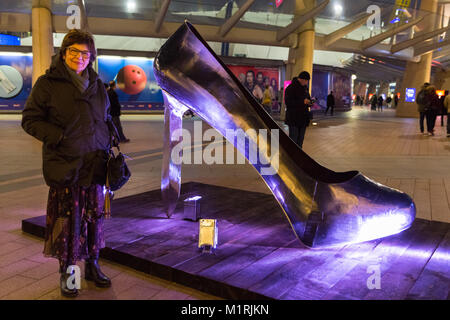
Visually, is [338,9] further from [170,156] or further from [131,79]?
[170,156]

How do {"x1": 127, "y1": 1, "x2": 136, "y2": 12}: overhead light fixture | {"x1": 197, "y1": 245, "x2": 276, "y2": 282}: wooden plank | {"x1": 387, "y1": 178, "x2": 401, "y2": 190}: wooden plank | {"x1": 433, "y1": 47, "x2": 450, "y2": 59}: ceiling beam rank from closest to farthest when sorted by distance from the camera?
{"x1": 197, "y1": 245, "x2": 276, "y2": 282}: wooden plank
{"x1": 387, "y1": 178, "x2": 401, "y2": 190}: wooden plank
{"x1": 127, "y1": 1, "x2": 136, "y2": 12}: overhead light fixture
{"x1": 433, "y1": 47, "x2": 450, "y2": 59}: ceiling beam

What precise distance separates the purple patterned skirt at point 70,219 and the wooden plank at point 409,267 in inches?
67.1

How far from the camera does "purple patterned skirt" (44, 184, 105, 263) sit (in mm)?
2354

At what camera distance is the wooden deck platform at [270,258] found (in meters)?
2.30

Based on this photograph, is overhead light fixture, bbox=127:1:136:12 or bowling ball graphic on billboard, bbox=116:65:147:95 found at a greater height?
overhead light fixture, bbox=127:1:136:12

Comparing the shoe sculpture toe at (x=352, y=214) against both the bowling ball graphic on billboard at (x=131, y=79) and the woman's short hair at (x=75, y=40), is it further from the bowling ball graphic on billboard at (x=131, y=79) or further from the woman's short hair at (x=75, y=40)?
the bowling ball graphic on billboard at (x=131, y=79)

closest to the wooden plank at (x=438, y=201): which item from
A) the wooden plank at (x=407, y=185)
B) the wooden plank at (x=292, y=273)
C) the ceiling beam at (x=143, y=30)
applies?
the wooden plank at (x=407, y=185)

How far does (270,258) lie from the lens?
2.75 m

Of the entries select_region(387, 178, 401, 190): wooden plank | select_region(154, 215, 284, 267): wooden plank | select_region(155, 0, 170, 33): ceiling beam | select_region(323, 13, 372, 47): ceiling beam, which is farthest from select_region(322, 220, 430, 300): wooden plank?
select_region(323, 13, 372, 47): ceiling beam

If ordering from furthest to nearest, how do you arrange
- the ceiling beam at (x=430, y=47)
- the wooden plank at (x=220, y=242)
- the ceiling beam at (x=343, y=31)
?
the ceiling beam at (x=430, y=47), the ceiling beam at (x=343, y=31), the wooden plank at (x=220, y=242)

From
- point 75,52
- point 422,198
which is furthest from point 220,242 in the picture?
point 422,198

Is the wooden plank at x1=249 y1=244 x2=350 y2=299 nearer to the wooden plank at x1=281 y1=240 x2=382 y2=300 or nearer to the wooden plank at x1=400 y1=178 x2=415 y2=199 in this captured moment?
the wooden plank at x1=281 y1=240 x2=382 y2=300

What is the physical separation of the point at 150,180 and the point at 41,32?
33.6ft

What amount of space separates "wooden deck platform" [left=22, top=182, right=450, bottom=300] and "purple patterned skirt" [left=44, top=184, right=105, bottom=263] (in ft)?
1.52
